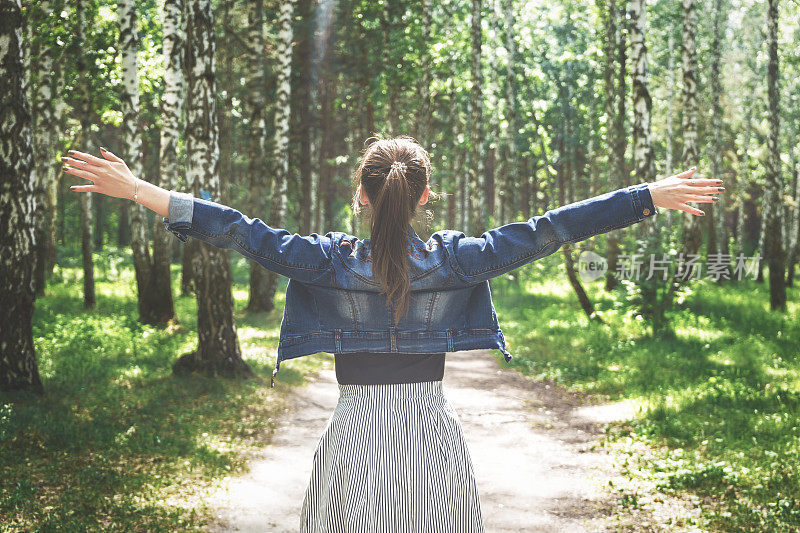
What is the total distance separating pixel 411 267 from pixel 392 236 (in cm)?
13

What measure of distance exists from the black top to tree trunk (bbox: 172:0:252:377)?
7.86m

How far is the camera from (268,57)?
23.2 metres

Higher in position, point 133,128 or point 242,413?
point 133,128

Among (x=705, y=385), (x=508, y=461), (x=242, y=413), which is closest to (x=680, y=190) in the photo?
(x=508, y=461)

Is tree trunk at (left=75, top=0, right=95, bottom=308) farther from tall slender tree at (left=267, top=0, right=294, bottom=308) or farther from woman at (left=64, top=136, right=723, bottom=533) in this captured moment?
woman at (left=64, top=136, right=723, bottom=533)

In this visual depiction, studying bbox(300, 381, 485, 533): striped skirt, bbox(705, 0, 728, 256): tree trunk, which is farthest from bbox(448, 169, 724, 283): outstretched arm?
bbox(705, 0, 728, 256): tree trunk

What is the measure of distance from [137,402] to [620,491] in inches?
223

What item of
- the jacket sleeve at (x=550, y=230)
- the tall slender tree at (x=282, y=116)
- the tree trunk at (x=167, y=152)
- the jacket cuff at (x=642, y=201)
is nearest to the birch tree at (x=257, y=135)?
the tall slender tree at (x=282, y=116)

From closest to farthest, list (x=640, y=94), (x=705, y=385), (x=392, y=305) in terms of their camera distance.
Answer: (x=392, y=305) < (x=705, y=385) < (x=640, y=94)

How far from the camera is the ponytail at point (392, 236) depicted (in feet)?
8.04

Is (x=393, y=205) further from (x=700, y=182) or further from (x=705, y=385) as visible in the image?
(x=705, y=385)

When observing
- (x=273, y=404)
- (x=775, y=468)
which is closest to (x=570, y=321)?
(x=273, y=404)

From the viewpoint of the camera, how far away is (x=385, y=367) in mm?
2637

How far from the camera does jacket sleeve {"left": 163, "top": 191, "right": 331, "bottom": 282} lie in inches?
95.0
